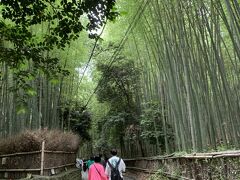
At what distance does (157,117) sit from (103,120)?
3.91 m

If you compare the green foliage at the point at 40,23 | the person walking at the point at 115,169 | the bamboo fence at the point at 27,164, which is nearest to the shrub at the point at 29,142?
the bamboo fence at the point at 27,164

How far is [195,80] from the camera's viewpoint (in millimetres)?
5922

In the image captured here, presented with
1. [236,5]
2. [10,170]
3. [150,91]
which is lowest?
[10,170]

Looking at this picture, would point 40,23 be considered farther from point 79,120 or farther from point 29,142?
point 79,120

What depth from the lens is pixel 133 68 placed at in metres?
11.9

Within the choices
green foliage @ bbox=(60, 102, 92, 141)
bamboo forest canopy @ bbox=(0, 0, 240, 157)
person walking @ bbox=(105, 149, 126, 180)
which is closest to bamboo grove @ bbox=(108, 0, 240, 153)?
bamboo forest canopy @ bbox=(0, 0, 240, 157)

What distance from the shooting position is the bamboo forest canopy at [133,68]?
280 cm

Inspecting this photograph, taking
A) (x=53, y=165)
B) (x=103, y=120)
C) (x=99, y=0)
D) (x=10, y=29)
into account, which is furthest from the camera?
(x=103, y=120)

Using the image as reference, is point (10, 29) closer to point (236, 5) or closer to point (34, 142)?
point (236, 5)

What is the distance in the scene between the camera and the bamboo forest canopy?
280 cm

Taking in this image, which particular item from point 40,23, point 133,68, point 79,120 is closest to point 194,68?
point 40,23

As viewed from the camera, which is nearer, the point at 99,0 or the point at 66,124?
the point at 99,0

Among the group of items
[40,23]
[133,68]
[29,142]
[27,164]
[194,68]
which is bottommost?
[27,164]

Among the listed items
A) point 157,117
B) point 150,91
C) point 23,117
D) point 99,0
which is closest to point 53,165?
point 23,117
